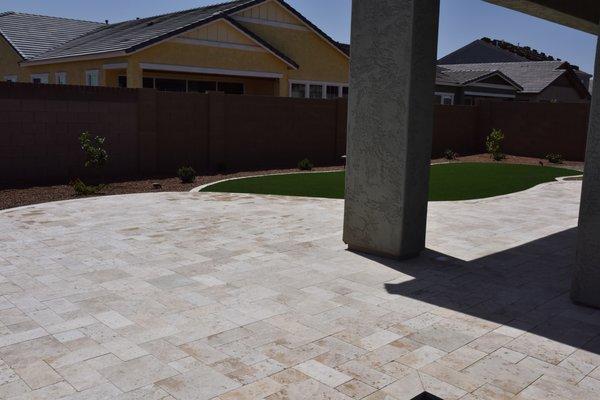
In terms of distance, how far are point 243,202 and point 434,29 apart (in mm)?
5857

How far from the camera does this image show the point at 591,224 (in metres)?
5.64

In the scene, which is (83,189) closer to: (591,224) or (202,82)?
(591,224)

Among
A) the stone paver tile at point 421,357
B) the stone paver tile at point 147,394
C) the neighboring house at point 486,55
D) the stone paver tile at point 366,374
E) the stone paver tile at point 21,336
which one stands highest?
the neighboring house at point 486,55

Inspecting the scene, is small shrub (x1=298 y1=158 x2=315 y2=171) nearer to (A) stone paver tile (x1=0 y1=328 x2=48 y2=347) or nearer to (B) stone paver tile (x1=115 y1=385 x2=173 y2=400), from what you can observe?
(A) stone paver tile (x1=0 y1=328 x2=48 y2=347)

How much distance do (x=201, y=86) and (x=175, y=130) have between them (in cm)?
822

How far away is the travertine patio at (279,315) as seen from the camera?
161 inches

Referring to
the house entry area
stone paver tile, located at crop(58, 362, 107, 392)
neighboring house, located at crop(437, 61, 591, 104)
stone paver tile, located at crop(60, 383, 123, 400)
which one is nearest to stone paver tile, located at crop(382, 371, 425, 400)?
stone paver tile, located at crop(60, 383, 123, 400)

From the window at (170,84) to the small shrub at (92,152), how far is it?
889cm

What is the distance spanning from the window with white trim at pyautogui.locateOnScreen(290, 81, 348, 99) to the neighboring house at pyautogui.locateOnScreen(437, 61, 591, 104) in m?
7.69

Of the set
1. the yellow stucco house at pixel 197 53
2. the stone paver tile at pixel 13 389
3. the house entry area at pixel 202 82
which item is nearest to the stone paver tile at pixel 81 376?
the stone paver tile at pixel 13 389

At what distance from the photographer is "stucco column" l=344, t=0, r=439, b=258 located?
702cm

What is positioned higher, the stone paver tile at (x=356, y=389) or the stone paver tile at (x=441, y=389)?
the stone paver tile at (x=441, y=389)

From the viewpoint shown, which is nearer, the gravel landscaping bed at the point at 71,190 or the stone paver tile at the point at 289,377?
the stone paver tile at the point at 289,377

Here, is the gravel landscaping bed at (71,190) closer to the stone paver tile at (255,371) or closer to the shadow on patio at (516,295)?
the shadow on patio at (516,295)
